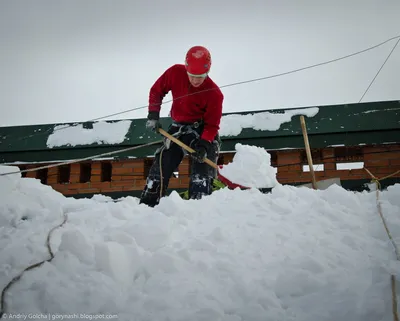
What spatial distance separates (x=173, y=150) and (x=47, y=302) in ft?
7.58

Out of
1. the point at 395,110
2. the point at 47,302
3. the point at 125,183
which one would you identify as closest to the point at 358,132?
the point at 395,110

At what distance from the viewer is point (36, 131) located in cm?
546

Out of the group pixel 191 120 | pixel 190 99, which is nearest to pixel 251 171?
pixel 191 120

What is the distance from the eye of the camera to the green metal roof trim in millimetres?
4672

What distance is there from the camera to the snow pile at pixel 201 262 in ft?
4.09

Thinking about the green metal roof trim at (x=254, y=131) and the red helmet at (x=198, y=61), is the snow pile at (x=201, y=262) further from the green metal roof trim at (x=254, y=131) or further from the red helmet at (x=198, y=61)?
the green metal roof trim at (x=254, y=131)

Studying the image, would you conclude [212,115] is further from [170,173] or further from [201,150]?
[170,173]

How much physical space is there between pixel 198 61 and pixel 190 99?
0.44 meters

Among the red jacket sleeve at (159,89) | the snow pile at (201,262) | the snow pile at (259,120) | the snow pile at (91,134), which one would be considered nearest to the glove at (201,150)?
the red jacket sleeve at (159,89)

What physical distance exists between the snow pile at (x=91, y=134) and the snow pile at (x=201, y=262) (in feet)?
9.89

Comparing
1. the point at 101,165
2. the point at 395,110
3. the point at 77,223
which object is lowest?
the point at 77,223

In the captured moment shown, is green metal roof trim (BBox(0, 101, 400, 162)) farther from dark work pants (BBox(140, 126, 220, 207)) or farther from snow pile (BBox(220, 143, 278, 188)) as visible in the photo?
dark work pants (BBox(140, 126, 220, 207))

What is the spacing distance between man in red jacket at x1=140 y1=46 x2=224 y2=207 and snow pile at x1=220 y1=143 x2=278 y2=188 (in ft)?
1.48

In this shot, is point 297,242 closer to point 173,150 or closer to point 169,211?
point 169,211
